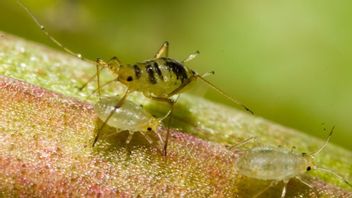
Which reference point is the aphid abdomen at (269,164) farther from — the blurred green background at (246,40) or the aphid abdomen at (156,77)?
the blurred green background at (246,40)

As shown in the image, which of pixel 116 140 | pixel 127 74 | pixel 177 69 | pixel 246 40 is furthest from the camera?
pixel 246 40

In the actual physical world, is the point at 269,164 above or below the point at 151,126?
above

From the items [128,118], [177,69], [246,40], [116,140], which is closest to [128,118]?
[128,118]

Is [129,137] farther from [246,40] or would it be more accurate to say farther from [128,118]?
[246,40]

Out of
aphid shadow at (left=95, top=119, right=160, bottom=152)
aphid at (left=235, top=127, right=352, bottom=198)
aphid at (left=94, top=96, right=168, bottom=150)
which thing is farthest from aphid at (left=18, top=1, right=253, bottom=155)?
aphid at (left=235, top=127, right=352, bottom=198)

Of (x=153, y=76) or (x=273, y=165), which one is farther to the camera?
(x=153, y=76)

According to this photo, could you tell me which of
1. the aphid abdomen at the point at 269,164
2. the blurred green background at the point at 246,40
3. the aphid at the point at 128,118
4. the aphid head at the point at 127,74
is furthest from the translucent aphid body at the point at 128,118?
the blurred green background at the point at 246,40

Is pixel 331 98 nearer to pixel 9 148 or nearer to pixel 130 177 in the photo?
pixel 130 177

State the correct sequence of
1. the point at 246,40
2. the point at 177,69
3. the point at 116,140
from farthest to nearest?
the point at 246,40, the point at 177,69, the point at 116,140
